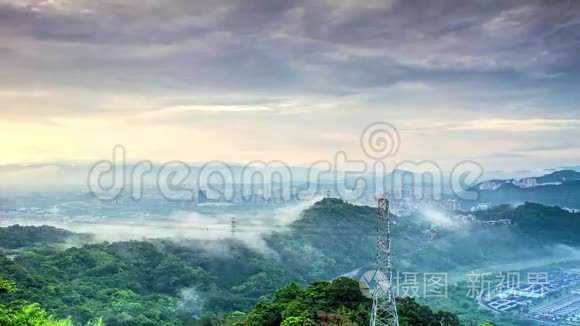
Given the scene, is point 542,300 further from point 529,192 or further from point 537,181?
point 537,181

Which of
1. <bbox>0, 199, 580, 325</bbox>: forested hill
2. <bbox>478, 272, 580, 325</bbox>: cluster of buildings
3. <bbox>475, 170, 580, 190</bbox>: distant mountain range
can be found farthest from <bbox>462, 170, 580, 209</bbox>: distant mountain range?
<bbox>478, 272, 580, 325</bbox>: cluster of buildings

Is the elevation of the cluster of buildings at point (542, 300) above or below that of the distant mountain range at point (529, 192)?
below

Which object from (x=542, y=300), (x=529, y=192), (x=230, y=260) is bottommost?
(x=542, y=300)

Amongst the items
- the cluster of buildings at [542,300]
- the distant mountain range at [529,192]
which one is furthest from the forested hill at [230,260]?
the distant mountain range at [529,192]

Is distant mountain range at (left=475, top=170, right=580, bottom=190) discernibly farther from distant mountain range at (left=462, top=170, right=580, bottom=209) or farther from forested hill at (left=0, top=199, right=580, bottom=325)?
forested hill at (left=0, top=199, right=580, bottom=325)

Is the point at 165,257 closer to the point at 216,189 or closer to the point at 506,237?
the point at 216,189

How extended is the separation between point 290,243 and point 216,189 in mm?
18625

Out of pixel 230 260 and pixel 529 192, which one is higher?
pixel 529 192

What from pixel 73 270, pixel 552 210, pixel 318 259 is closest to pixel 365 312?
Answer: pixel 73 270

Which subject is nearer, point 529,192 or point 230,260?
point 230,260

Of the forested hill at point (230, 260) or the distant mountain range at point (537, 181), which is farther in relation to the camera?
the distant mountain range at point (537, 181)

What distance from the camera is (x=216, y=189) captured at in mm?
83438

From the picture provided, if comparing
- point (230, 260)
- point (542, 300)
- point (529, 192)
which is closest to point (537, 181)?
point (529, 192)

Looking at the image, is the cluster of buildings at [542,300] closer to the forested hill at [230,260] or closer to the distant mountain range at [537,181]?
the forested hill at [230,260]
